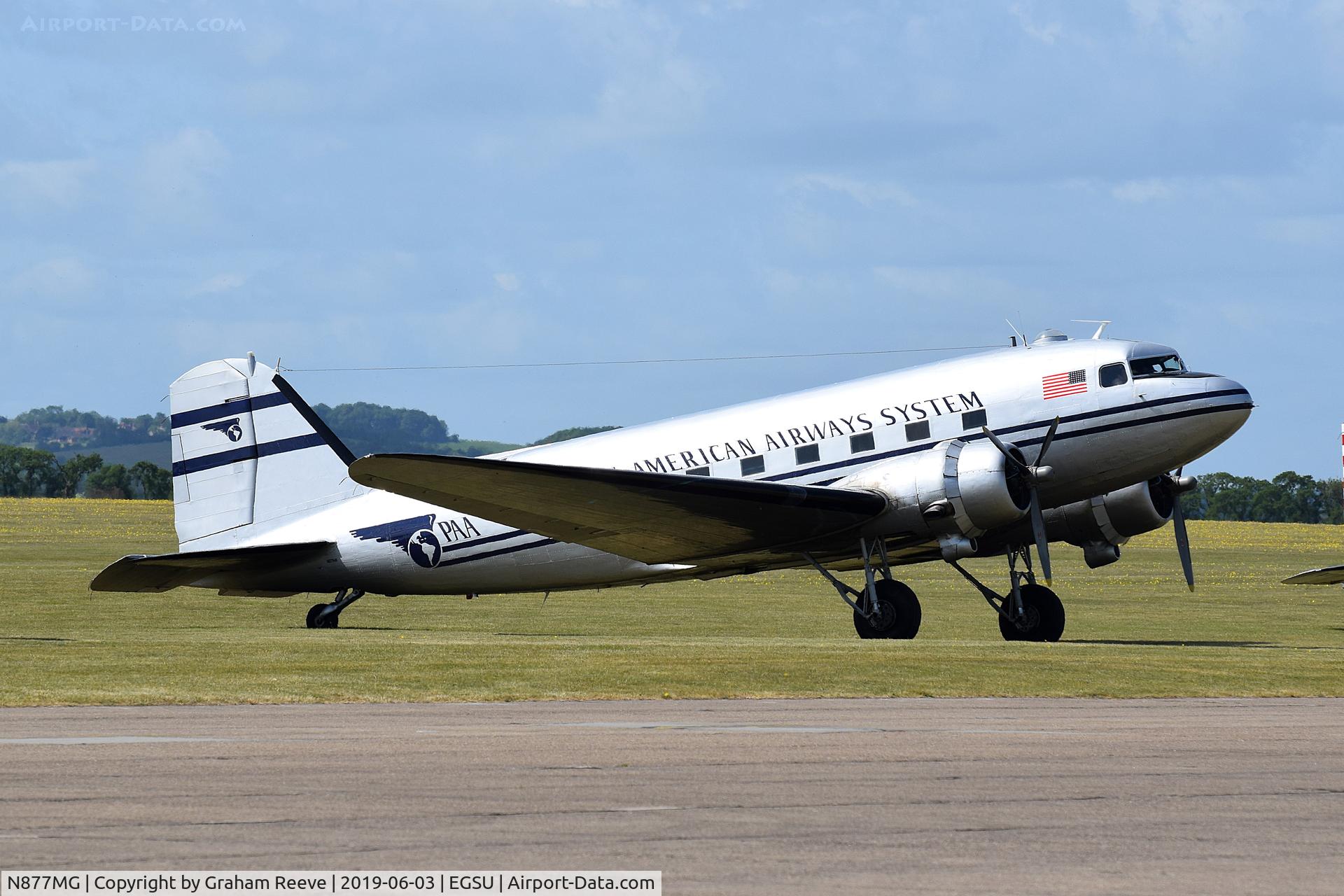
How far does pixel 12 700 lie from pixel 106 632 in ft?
39.5

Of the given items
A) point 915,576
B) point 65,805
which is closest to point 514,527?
point 65,805

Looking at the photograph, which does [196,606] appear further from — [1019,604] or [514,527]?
[1019,604]

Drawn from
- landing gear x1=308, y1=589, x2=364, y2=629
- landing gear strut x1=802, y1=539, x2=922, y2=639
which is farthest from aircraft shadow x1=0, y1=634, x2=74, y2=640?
landing gear strut x1=802, y1=539, x2=922, y2=639

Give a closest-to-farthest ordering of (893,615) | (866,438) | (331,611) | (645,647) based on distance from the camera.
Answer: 1. (645,647)
2. (893,615)
3. (866,438)
4. (331,611)

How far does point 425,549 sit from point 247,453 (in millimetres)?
4325

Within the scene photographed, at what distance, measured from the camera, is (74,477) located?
169125 millimetres

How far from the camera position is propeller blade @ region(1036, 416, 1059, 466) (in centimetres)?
2470

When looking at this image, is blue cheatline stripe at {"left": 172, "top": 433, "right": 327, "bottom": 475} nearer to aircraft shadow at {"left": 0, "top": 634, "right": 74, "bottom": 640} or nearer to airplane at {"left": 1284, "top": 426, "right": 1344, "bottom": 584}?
aircraft shadow at {"left": 0, "top": 634, "right": 74, "bottom": 640}

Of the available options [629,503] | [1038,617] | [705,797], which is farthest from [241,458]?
[705,797]

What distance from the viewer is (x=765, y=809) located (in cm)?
920

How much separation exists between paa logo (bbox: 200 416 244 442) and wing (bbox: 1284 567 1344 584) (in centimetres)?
2357

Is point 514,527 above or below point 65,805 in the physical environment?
above

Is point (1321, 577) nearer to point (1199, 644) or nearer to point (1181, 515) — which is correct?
point (1181, 515)

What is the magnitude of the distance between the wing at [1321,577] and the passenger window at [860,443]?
15.9 m
